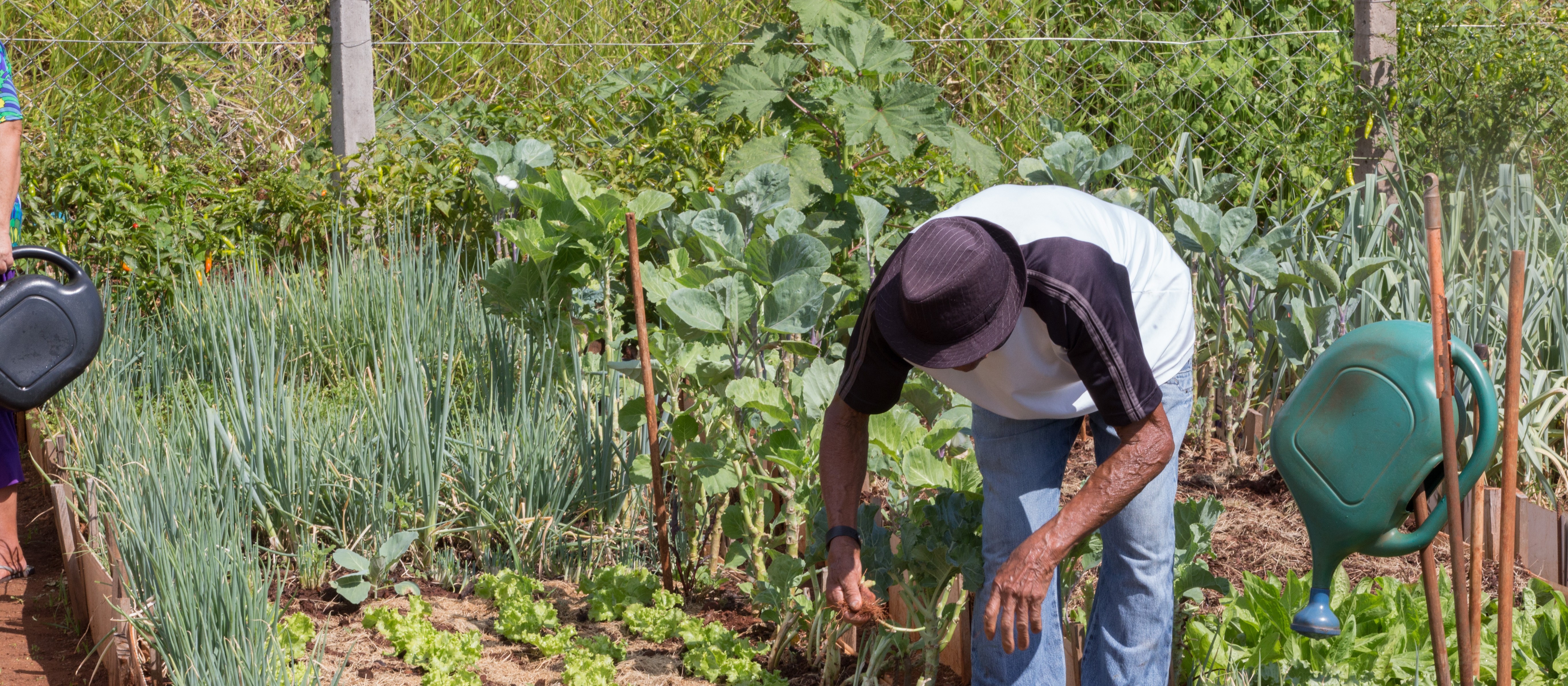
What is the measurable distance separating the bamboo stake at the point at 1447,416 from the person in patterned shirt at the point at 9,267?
2.93 meters

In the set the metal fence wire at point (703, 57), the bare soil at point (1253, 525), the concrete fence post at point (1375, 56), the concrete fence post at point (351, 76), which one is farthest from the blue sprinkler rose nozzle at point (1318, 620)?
the concrete fence post at point (351, 76)

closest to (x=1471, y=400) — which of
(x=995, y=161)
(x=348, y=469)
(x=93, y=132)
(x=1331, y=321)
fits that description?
(x=1331, y=321)

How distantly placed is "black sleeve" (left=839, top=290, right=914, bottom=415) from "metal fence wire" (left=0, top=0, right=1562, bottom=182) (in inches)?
140

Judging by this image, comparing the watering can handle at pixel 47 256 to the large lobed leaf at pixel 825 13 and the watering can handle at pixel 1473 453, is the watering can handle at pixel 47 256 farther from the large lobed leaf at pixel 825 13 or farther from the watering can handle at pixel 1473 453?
the watering can handle at pixel 1473 453

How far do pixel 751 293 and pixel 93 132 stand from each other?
3280 mm

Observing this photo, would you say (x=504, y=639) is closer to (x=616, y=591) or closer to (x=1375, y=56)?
(x=616, y=591)

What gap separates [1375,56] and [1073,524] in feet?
11.2

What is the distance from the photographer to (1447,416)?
4.29 feet

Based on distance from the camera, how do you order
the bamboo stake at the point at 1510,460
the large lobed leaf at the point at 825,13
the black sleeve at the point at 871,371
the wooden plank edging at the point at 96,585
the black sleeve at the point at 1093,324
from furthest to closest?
1. the large lobed leaf at the point at 825,13
2. the wooden plank edging at the point at 96,585
3. the black sleeve at the point at 871,371
4. the black sleeve at the point at 1093,324
5. the bamboo stake at the point at 1510,460

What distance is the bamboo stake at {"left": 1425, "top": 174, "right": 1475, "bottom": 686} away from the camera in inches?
51.8

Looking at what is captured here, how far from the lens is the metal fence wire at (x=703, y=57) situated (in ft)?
18.1

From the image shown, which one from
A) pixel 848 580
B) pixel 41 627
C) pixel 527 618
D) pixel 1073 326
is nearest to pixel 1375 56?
pixel 1073 326

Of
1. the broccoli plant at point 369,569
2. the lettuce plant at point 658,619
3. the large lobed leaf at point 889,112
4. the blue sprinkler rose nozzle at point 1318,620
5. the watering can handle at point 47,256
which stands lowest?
the lettuce plant at point 658,619

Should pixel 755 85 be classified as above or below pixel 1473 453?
above
